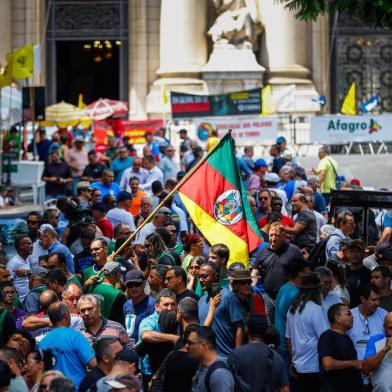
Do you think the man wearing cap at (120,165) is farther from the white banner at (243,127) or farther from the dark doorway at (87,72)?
the dark doorway at (87,72)

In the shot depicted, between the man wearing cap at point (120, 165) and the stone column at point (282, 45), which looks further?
the stone column at point (282, 45)

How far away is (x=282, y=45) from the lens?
33.1 meters

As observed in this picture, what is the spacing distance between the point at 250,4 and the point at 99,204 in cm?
1515

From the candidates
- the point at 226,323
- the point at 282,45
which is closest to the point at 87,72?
the point at 282,45

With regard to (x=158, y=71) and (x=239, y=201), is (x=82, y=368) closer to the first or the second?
(x=239, y=201)

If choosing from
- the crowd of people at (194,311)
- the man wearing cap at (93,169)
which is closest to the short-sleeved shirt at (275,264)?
the crowd of people at (194,311)

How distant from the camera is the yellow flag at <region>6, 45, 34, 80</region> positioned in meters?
27.1

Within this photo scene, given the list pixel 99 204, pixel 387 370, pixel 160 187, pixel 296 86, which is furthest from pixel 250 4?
pixel 387 370

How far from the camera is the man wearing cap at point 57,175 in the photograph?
25172 mm

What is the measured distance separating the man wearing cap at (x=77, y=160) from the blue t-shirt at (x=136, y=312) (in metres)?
13.1

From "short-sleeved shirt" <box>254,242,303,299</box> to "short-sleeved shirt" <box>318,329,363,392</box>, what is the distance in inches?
102

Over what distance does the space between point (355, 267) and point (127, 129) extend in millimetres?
17711

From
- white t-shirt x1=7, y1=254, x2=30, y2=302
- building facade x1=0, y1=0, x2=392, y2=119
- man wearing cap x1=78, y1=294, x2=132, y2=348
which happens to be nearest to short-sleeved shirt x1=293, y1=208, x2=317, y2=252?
white t-shirt x1=7, y1=254, x2=30, y2=302

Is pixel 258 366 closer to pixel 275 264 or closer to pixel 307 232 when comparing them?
pixel 275 264
